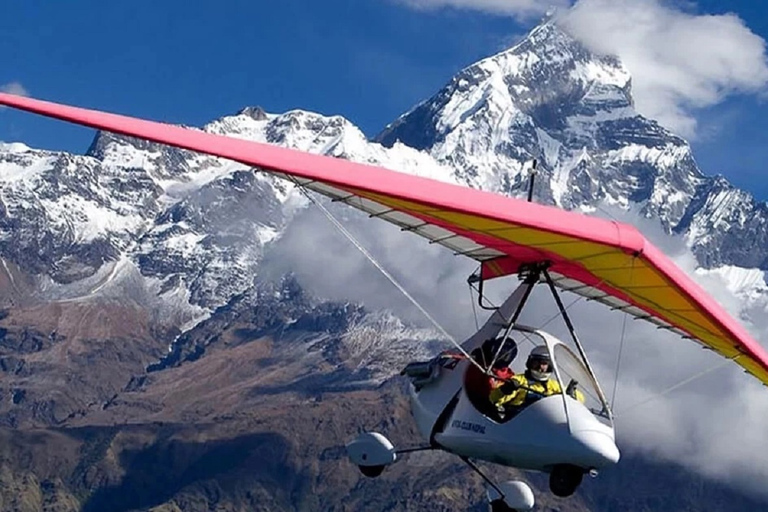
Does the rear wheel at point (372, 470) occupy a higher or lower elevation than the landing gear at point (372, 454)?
lower

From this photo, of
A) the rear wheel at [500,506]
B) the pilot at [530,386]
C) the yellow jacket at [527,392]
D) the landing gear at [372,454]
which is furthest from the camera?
the landing gear at [372,454]

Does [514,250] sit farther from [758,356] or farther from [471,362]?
[758,356]

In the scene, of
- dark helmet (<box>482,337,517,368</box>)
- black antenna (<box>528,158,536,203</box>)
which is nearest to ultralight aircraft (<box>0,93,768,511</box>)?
dark helmet (<box>482,337,517,368</box>)

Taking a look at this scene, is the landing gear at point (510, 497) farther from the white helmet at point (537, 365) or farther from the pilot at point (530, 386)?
the white helmet at point (537, 365)

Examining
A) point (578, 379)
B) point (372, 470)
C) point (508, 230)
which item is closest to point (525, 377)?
point (578, 379)

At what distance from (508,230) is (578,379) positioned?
5.21 meters

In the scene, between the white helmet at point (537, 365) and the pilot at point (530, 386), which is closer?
the pilot at point (530, 386)

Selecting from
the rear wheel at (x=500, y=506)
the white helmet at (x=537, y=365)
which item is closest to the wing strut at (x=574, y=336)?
the white helmet at (x=537, y=365)

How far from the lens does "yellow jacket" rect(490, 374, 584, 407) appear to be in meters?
29.8

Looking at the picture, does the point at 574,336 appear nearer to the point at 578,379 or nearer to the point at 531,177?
the point at 578,379

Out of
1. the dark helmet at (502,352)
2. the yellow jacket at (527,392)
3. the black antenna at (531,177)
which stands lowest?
the yellow jacket at (527,392)

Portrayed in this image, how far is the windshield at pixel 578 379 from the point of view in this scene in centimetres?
3041

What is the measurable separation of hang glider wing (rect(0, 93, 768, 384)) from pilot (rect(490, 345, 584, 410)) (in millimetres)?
2300

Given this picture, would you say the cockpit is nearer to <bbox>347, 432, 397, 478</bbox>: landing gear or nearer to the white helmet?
the white helmet
